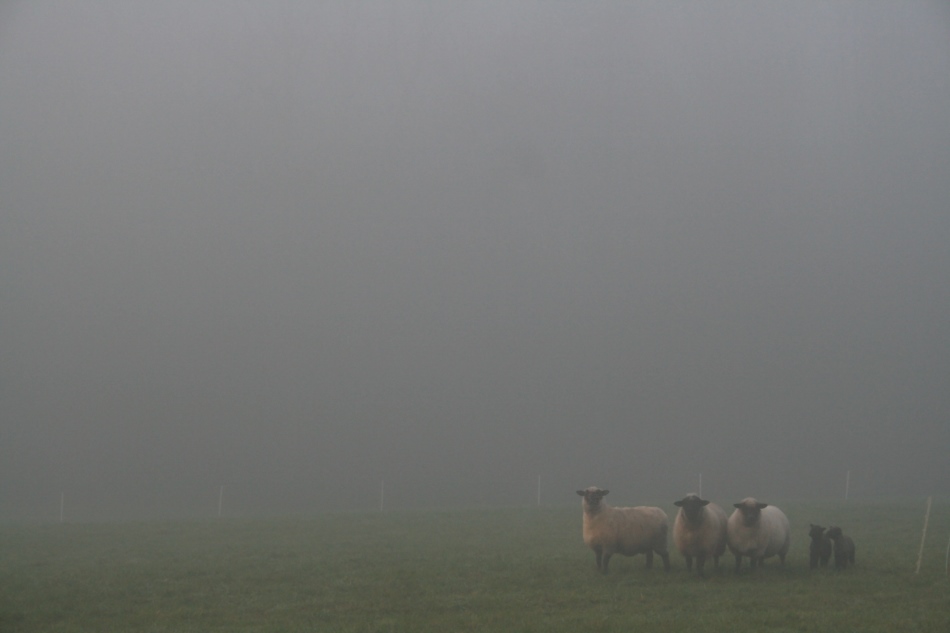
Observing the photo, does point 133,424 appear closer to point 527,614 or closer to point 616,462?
point 616,462

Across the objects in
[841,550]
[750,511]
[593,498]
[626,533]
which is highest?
[593,498]

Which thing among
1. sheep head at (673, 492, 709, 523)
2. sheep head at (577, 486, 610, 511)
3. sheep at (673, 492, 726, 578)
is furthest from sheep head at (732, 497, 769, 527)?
sheep head at (577, 486, 610, 511)

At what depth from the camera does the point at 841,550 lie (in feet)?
54.7

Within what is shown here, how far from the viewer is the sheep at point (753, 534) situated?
16.4 m

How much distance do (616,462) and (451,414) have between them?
2252cm

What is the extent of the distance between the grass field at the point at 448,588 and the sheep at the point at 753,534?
1.27 ft

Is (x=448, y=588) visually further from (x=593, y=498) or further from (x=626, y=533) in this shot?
(x=626, y=533)

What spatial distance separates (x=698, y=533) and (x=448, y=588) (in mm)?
4936

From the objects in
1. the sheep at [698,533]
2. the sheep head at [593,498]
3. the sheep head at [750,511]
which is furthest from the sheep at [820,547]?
the sheep head at [593,498]

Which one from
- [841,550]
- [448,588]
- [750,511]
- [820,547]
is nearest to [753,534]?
[750,511]

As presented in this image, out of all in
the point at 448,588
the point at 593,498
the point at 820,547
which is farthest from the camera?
the point at 593,498

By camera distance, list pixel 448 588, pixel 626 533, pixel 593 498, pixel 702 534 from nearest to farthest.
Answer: pixel 448 588
pixel 702 534
pixel 626 533
pixel 593 498

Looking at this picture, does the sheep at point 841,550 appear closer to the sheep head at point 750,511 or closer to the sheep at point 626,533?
the sheep head at point 750,511

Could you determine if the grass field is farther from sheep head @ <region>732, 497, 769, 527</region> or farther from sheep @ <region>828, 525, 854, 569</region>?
sheep head @ <region>732, 497, 769, 527</region>
